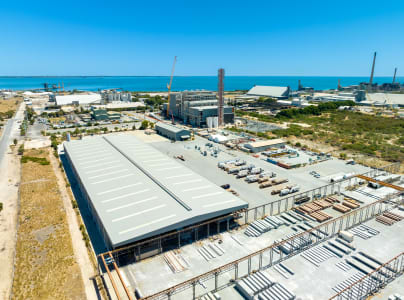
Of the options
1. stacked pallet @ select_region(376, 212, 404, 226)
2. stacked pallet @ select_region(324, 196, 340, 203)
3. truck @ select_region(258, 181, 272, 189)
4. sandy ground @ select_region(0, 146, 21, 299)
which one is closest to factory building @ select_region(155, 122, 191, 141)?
truck @ select_region(258, 181, 272, 189)

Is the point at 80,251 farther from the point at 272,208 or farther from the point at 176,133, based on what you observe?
the point at 176,133

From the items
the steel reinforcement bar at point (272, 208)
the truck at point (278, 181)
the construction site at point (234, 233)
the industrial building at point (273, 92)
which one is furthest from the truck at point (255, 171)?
the industrial building at point (273, 92)

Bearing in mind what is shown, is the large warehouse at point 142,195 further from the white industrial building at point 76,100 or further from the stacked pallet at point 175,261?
the white industrial building at point 76,100

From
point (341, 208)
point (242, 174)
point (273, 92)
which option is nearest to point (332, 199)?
point (341, 208)

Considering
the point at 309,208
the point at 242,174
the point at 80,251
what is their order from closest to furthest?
the point at 80,251, the point at 309,208, the point at 242,174

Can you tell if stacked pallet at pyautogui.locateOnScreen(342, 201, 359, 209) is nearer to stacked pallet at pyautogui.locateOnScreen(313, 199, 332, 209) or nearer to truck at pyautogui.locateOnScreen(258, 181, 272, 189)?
stacked pallet at pyautogui.locateOnScreen(313, 199, 332, 209)

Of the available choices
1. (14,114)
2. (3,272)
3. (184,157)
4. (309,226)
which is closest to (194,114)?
(184,157)
